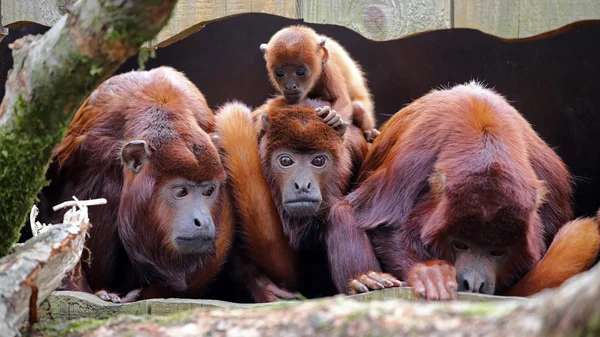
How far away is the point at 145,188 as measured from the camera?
5.65 meters

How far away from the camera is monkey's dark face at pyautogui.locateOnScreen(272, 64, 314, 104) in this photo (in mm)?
6633

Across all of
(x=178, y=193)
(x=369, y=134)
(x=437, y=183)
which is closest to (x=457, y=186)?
(x=437, y=183)

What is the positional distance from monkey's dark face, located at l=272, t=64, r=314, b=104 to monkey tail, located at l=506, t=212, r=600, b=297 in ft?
7.69

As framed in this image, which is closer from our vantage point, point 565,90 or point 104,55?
point 104,55

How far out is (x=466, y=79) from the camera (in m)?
8.18

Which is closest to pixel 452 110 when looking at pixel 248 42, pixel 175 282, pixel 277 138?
pixel 277 138

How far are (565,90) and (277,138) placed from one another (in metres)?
3.11

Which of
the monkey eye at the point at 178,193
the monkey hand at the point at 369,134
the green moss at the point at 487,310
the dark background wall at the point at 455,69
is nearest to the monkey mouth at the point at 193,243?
the monkey eye at the point at 178,193

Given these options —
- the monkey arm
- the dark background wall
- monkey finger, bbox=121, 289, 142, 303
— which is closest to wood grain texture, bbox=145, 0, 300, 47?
the monkey arm

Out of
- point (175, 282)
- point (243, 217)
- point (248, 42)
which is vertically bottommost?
point (175, 282)

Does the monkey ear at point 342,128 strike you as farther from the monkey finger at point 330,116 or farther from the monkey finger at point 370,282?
the monkey finger at point 370,282

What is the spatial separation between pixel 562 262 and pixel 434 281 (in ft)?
3.43

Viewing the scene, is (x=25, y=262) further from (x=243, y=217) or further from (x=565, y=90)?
(x=565, y=90)

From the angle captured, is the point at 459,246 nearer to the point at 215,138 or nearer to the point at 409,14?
the point at 409,14
